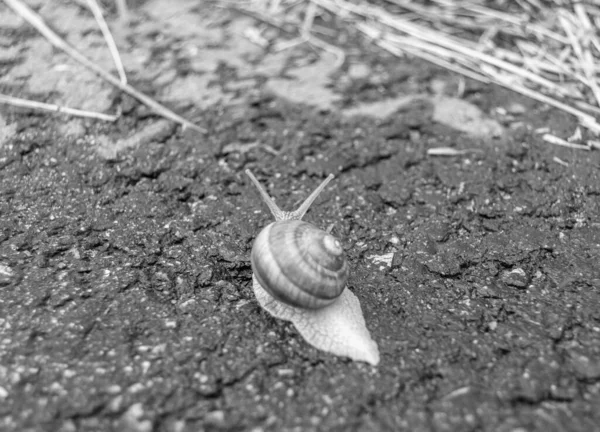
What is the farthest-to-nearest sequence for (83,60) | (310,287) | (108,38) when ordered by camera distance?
(108,38) < (83,60) < (310,287)

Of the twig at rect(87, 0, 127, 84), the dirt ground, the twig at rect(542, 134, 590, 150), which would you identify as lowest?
the dirt ground

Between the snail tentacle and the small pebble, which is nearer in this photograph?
the small pebble

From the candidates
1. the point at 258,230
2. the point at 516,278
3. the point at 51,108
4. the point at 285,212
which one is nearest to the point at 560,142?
the point at 516,278

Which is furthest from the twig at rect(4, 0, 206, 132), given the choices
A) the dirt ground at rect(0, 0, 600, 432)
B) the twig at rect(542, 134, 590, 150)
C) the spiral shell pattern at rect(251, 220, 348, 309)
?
the twig at rect(542, 134, 590, 150)

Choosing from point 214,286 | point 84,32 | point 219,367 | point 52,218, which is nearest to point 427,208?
point 214,286

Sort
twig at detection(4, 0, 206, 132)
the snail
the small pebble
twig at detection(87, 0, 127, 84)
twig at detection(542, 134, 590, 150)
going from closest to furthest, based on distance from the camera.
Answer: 1. the snail
2. the small pebble
3. twig at detection(542, 134, 590, 150)
4. twig at detection(4, 0, 206, 132)
5. twig at detection(87, 0, 127, 84)

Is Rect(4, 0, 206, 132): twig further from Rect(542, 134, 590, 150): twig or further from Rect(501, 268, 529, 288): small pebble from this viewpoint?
Rect(542, 134, 590, 150): twig

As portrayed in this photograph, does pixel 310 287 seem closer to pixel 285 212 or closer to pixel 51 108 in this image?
pixel 285 212
